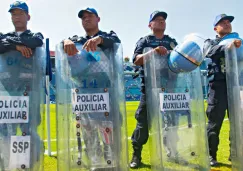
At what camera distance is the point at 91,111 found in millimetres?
2803

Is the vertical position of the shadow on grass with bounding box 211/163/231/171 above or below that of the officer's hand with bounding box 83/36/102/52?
below

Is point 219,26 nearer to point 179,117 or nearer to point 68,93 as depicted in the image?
point 179,117

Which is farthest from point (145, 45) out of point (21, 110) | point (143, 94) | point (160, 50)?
point (21, 110)

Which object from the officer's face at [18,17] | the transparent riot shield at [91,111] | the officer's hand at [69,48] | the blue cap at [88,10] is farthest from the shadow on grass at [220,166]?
the officer's face at [18,17]

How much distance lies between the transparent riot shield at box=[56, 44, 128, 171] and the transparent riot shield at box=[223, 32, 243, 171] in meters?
1.22

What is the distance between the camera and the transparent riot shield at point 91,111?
2.79m

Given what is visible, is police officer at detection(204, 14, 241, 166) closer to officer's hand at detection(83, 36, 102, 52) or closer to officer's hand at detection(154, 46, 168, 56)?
officer's hand at detection(154, 46, 168, 56)

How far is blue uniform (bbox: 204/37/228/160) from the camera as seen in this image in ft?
11.9

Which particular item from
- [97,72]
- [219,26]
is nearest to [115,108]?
[97,72]

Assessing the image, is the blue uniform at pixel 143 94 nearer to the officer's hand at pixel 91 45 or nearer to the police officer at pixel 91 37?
the police officer at pixel 91 37

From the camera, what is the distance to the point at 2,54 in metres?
2.84

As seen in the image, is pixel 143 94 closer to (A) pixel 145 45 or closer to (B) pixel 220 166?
(A) pixel 145 45

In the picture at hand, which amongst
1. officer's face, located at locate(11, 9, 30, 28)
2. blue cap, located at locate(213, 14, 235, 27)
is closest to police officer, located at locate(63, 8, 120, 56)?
officer's face, located at locate(11, 9, 30, 28)

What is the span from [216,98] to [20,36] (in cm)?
249
